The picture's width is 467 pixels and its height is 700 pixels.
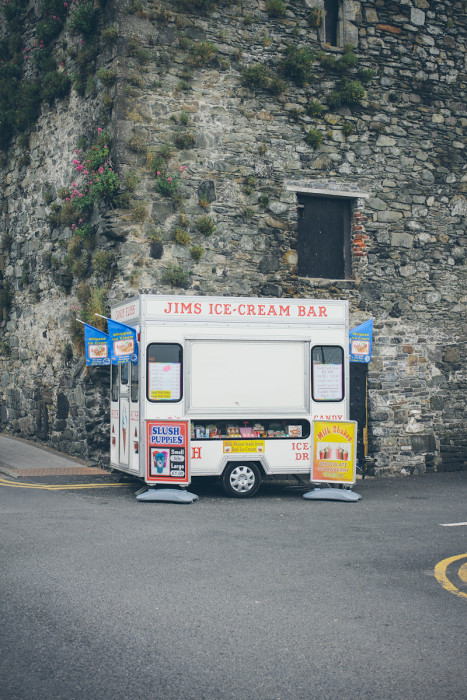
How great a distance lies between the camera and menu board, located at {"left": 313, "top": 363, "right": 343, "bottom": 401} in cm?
1245

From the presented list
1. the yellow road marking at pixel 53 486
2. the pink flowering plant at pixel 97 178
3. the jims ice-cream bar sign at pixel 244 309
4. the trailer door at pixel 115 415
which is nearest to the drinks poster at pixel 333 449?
the jims ice-cream bar sign at pixel 244 309

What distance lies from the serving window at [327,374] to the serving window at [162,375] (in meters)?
2.25

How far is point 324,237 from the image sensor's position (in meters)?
16.3

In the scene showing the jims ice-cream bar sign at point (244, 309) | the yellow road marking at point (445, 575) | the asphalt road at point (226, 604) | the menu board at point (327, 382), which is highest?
the jims ice-cream bar sign at point (244, 309)

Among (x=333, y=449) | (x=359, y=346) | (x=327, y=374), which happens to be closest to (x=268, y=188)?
(x=359, y=346)

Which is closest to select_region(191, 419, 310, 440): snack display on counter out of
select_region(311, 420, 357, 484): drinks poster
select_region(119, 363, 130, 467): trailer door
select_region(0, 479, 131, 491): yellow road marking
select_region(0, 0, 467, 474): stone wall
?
select_region(311, 420, 357, 484): drinks poster

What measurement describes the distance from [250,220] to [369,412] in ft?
15.5

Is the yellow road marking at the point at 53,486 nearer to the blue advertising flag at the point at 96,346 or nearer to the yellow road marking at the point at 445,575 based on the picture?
the blue advertising flag at the point at 96,346

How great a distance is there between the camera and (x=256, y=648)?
515cm

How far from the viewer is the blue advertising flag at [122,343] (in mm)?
11703

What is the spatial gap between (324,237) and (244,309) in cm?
486

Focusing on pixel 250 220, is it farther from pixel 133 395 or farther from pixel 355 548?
pixel 355 548

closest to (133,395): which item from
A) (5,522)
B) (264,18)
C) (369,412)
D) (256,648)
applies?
(5,522)

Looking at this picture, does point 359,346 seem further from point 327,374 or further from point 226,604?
point 226,604
